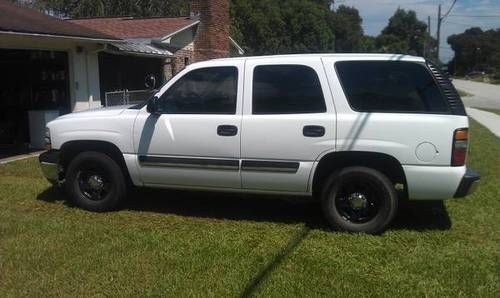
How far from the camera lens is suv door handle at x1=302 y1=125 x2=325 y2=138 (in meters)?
5.96

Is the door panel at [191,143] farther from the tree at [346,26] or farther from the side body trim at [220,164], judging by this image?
the tree at [346,26]

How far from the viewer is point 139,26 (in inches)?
892

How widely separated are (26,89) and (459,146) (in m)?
11.5

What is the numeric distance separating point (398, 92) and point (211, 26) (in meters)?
18.7

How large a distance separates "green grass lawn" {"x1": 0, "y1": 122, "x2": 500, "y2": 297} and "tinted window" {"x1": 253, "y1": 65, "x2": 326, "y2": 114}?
4.25 ft

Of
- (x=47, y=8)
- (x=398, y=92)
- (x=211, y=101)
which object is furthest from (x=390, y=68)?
(x=47, y=8)

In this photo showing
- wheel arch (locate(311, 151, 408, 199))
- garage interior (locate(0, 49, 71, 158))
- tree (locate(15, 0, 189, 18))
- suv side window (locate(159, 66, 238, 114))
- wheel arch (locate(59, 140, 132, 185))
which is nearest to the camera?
wheel arch (locate(311, 151, 408, 199))

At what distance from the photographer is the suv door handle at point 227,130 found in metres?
6.22

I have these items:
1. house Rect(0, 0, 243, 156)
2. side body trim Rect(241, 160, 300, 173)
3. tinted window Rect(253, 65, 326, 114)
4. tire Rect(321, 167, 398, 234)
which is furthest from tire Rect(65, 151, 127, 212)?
house Rect(0, 0, 243, 156)

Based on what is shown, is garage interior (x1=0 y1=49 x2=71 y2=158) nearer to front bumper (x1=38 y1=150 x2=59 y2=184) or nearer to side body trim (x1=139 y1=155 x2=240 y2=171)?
front bumper (x1=38 y1=150 x2=59 y2=184)

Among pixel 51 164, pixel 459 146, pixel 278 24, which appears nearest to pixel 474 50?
pixel 278 24

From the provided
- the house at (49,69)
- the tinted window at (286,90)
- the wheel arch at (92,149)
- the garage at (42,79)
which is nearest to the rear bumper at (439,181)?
the tinted window at (286,90)

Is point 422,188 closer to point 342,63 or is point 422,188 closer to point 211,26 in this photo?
point 342,63

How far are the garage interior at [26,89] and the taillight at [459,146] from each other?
31.8 ft
